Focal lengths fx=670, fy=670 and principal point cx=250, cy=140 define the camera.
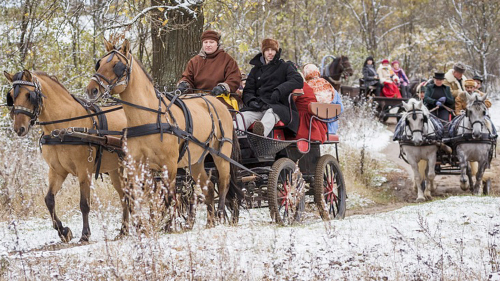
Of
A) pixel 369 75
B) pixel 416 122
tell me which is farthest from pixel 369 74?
pixel 416 122

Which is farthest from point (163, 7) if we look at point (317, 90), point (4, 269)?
point (4, 269)

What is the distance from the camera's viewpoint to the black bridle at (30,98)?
659cm

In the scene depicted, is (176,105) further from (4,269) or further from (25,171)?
(25,171)

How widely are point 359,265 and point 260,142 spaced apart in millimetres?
3108

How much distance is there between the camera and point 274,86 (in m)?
8.50

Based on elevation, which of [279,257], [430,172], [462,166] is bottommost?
[430,172]

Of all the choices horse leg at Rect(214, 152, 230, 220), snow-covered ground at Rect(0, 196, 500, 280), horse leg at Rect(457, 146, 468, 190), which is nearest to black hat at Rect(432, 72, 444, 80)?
horse leg at Rect(457, 146, 468, 190)

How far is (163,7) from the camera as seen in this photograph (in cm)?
964

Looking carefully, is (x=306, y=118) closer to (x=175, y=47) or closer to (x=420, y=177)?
(x=175, y=47)

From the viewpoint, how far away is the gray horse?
1267 centimetres

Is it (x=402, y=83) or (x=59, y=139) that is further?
(x=402, y=83)

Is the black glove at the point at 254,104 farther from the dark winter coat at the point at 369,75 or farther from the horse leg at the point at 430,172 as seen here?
the dark winter coat at the point at 369,75

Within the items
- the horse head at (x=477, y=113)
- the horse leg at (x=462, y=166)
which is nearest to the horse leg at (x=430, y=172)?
the horse leg at (x=462, y=166)

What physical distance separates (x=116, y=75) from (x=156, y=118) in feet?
1.99
